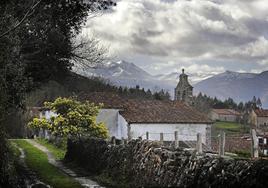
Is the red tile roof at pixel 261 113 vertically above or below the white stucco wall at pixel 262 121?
above

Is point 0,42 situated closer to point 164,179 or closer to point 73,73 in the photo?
point 164,179

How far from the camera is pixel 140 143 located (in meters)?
20.2

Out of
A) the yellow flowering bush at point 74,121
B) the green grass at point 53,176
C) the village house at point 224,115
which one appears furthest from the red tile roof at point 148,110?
the village house at point 224,115

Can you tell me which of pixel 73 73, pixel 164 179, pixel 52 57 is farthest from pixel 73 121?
pixel 164 179

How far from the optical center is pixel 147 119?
53.1 meters

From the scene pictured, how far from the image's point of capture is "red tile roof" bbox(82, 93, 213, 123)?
53719 millimetres

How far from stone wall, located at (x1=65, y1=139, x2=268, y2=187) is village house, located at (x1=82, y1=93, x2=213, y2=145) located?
23961 mm

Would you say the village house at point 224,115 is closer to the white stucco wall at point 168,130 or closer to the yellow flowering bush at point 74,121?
the white stucco wall at point 168,130

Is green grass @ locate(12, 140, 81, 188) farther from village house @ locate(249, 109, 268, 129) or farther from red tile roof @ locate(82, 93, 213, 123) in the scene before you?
village house @ locate(249, 109, 268, 129)

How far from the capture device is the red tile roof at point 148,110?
176ft

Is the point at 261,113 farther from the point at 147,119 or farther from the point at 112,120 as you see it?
the point at 112,120

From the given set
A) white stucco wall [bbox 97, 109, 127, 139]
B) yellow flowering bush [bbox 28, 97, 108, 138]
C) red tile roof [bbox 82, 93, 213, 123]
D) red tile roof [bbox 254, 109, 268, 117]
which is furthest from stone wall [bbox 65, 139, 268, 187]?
red tile roof [bbox 254, 109, 268, 117]

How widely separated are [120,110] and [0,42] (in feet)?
122

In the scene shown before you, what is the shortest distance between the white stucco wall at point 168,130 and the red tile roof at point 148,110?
0.56m
